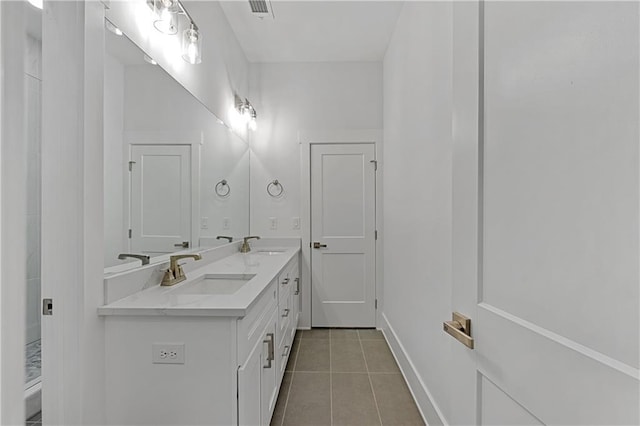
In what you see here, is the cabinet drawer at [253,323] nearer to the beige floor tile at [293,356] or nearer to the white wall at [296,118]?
the beige floor tile at [293,356]

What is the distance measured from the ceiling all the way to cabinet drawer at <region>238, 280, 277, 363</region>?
2243mm

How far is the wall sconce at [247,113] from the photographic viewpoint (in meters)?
3.22

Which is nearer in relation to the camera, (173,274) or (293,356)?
(173,274)

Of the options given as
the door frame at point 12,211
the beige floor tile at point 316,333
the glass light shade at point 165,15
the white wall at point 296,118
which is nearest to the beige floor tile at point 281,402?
the beige floor tile at point 316,333

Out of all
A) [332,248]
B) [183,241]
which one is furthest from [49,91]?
[332,248]

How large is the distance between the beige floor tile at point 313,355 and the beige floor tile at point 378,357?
1.17ft

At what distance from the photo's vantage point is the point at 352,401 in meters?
2.21

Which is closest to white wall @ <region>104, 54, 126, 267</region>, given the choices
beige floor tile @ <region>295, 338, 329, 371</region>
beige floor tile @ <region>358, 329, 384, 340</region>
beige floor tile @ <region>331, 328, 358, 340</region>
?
beige floor tile @ <region>295, 338, 329, 371</region>

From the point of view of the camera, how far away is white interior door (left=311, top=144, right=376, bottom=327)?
3.63 metres

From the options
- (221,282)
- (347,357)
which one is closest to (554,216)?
(221,282)

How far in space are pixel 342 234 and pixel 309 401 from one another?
1804mm

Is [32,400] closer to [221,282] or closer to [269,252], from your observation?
[221,282]

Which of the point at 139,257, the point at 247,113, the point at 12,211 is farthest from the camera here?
the point at 247,113

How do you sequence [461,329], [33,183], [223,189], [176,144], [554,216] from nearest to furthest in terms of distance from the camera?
[554,216] → [461,329] → [176,144] → [33,183] → [223,189]
